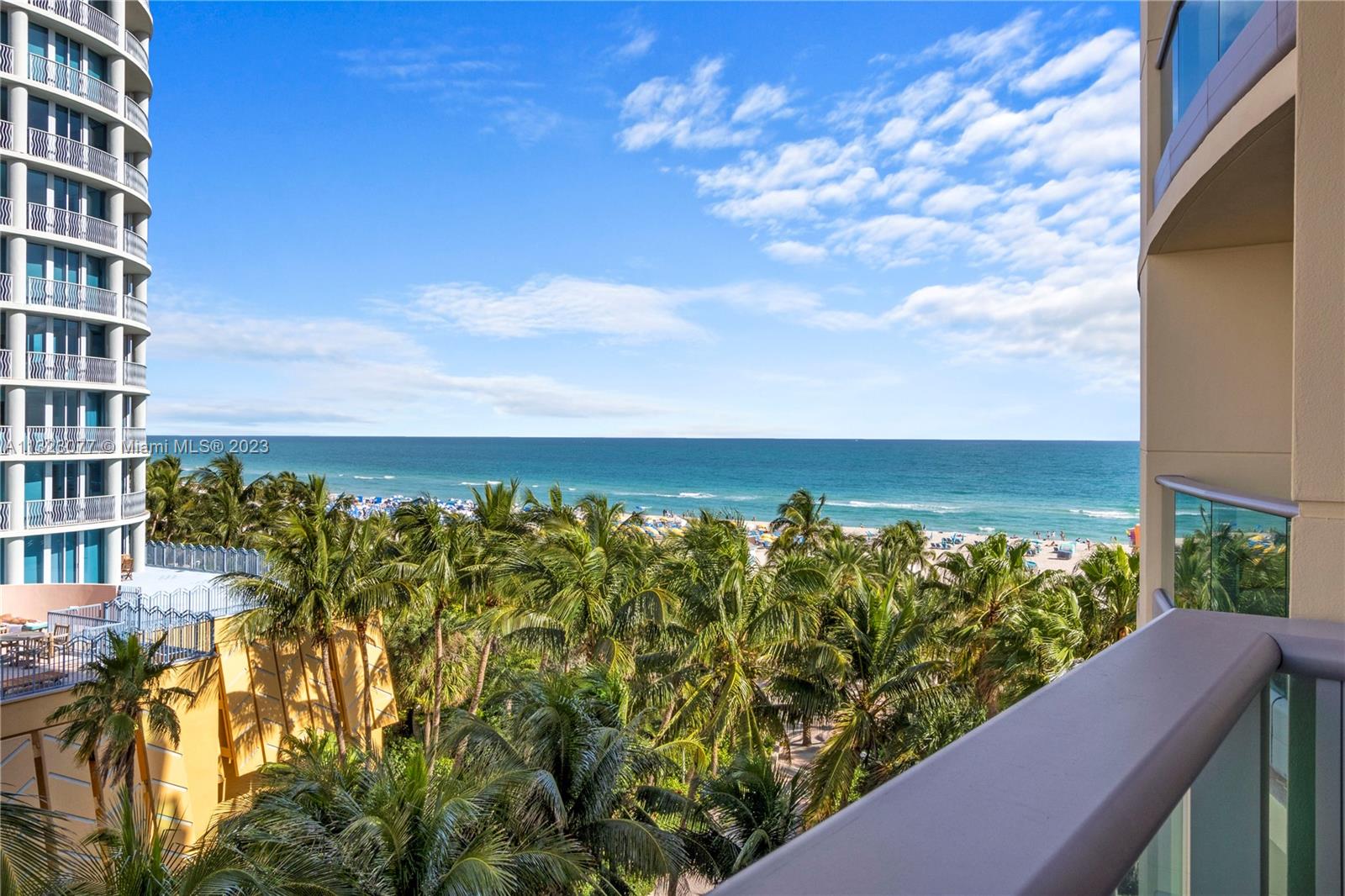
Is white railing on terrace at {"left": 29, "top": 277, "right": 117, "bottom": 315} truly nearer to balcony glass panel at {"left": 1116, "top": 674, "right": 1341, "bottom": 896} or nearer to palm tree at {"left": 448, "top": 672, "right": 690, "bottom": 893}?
palm tree at {"left": 448, "top": 672, "right": 690, "bottom": 893}

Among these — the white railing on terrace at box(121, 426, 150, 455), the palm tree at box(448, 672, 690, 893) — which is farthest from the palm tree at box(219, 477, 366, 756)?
the white railing on terrace at box(121, 426, 150, 455)

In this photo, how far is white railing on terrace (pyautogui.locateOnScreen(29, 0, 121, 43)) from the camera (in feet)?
63.7

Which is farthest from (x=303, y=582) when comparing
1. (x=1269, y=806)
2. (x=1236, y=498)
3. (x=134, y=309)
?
(x=1269, y=806)

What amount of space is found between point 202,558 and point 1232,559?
2618cm

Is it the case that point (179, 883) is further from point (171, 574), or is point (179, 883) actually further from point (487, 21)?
point (487, 21)

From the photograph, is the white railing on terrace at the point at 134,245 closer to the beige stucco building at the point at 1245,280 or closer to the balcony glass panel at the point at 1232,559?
the beige stucco building at the point at 1245,280

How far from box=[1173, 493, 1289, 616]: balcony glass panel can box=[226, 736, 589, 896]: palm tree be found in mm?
6713

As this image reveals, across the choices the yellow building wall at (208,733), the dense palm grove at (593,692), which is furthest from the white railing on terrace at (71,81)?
the yellow building wall at (208,733)

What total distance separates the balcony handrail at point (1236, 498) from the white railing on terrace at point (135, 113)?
2714 centimetres

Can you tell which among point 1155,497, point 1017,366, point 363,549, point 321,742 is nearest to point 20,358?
point 363,549

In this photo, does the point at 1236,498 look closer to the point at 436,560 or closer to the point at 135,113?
the point at 436,560

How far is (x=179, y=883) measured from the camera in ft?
20.3

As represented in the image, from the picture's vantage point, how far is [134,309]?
72.9 feet

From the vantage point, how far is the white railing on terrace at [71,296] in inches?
761
